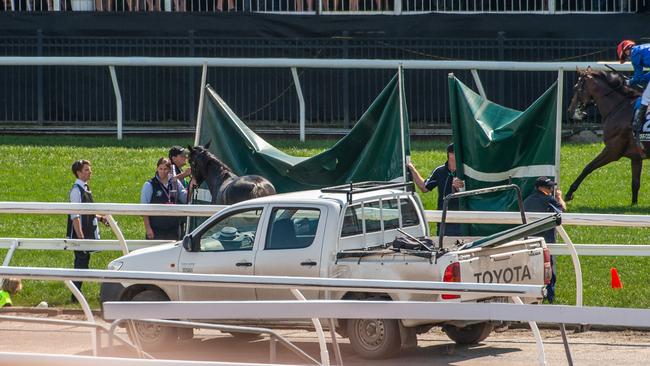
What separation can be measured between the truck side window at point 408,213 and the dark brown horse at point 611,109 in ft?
22.9

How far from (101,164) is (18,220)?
118 inches

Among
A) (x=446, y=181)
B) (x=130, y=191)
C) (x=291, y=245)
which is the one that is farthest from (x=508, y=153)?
(x=130, y=191)

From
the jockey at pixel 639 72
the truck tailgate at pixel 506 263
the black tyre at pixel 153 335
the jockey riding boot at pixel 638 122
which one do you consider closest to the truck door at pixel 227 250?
the truck tailgate at pixel 506 263

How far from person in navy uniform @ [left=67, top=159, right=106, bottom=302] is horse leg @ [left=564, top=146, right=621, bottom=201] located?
7.30 meters

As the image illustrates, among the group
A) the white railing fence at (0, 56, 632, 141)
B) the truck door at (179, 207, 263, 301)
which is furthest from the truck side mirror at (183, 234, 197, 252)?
the white railing fence at (0, 56, 632, 141)

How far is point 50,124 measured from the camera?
24.1 m

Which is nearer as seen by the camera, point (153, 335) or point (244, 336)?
point (153, 335)

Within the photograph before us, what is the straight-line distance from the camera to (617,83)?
19.3 m

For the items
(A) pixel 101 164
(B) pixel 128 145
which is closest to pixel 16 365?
(A) pixel 101 164

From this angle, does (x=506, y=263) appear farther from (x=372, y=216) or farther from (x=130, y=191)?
(x=130, y=191)

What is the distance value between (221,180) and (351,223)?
137 inches

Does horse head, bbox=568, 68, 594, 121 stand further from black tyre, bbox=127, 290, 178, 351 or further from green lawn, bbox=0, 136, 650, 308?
black tyre, bbox=127, 290, 178, 351

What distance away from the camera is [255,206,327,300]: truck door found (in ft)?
36.8

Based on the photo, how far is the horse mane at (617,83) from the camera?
757 inches
